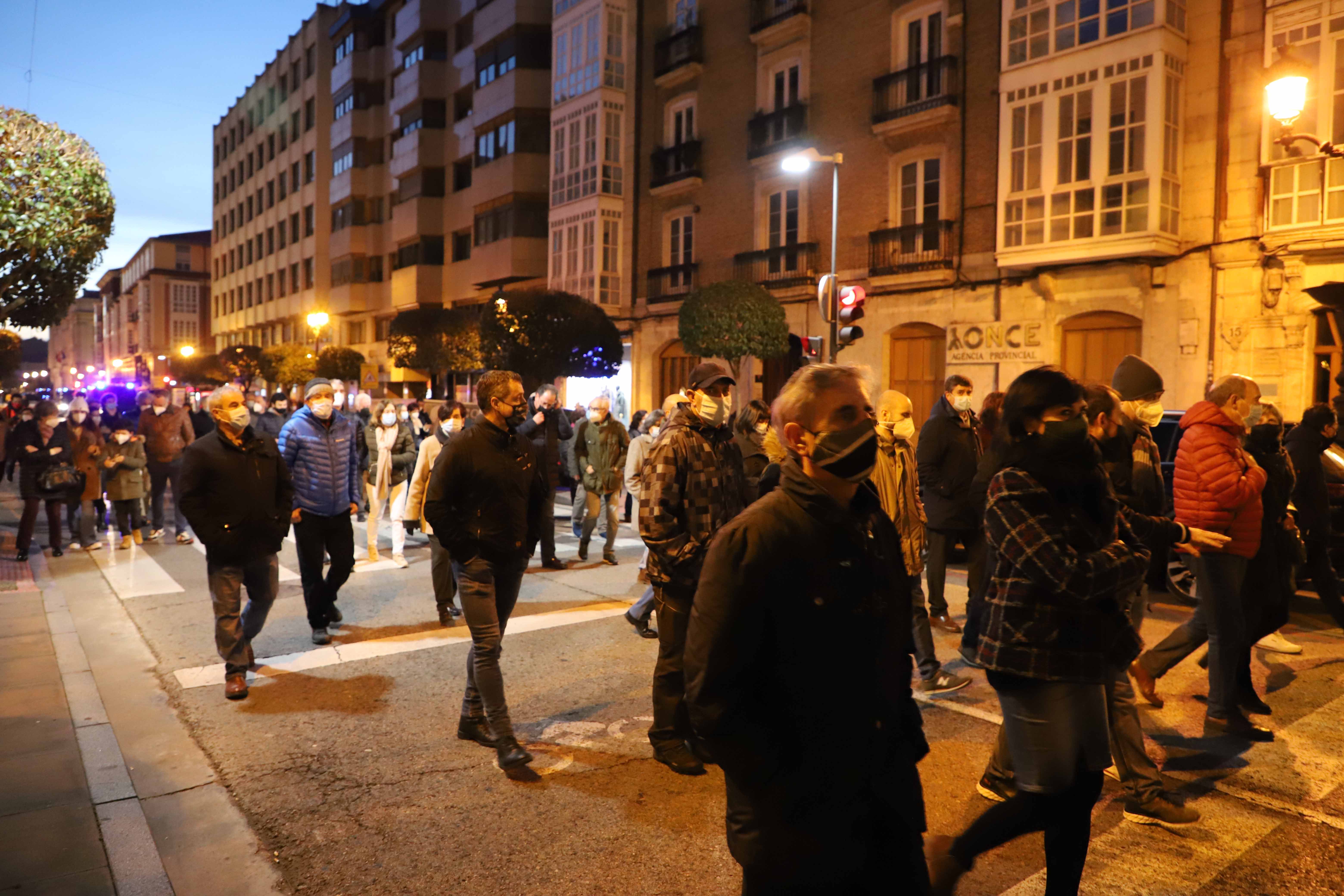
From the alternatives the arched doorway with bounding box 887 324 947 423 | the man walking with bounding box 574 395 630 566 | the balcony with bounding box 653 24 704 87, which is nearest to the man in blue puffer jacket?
the man walking with bounding box 574 395 630 566

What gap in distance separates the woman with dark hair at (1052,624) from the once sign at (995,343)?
54.1 ft

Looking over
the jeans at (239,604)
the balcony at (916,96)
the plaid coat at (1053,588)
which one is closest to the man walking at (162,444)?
the jeans at (239,604)

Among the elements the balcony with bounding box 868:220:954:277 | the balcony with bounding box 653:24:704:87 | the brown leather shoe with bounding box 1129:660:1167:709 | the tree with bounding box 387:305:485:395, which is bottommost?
the brown leather shoe with bounding box 1129:660:1167:709

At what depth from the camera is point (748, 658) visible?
2.06m

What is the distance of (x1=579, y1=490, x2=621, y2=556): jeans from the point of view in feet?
34.4

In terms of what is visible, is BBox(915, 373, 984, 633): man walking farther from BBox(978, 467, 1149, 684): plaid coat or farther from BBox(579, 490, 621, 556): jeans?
BBox(579, 490, 621, 556): jeans

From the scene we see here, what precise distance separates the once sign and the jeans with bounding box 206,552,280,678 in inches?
623

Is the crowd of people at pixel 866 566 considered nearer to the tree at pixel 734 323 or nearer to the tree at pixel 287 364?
the tree at pixel 734 323

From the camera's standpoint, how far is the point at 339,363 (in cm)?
4088

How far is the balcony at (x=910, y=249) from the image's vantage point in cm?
2003

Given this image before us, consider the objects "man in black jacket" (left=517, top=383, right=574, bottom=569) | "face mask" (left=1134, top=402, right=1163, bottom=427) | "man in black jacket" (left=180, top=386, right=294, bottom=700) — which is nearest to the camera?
"face mask" (left=1134, top=402, right=1163, bottom=427)

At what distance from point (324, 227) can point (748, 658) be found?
53.7 metres

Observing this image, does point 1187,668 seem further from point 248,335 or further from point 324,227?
point 248,335

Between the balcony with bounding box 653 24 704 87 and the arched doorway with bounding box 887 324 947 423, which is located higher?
the balcony with bounding box 653 24 704 87
